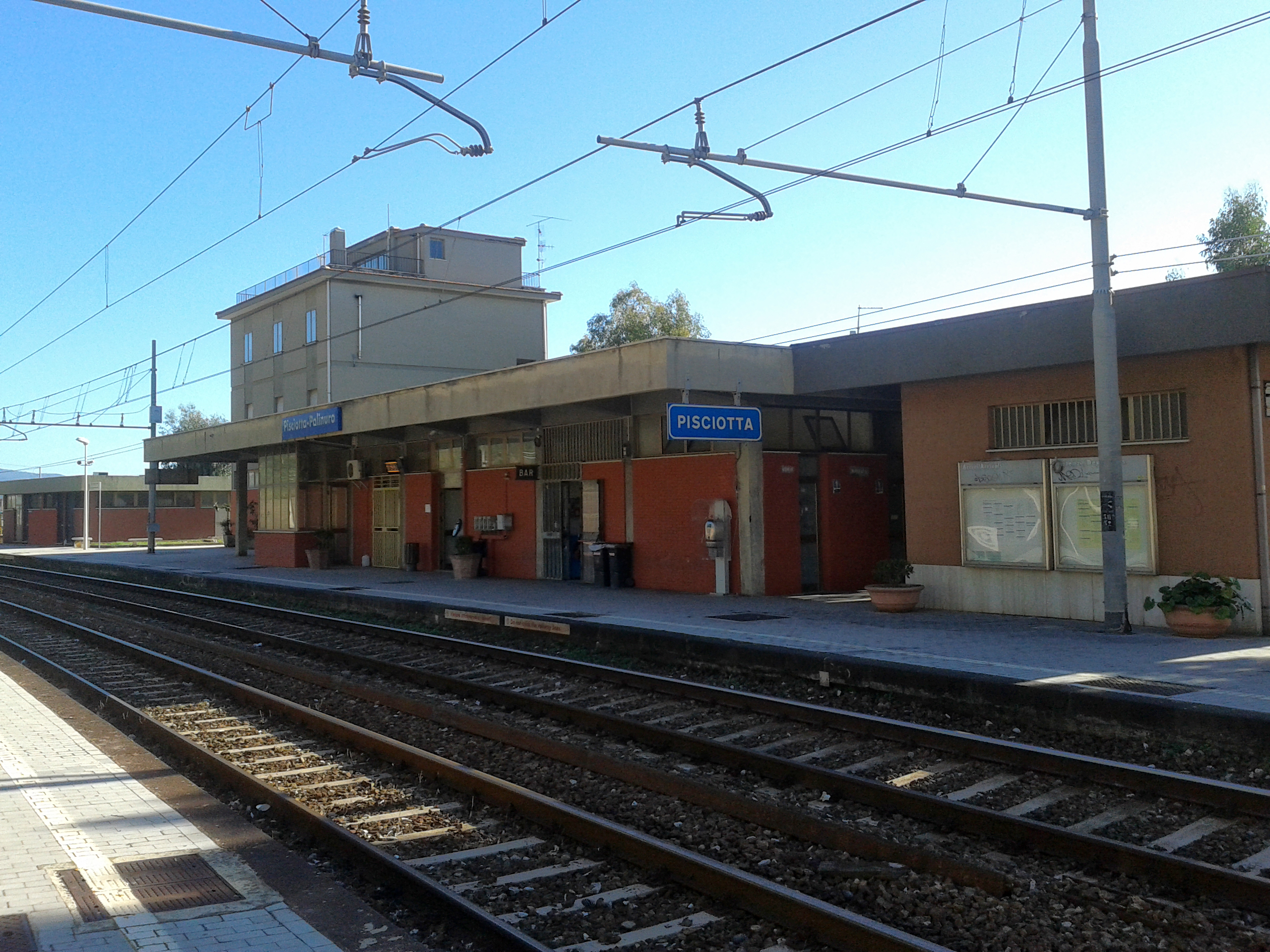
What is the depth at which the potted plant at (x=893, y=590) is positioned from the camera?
1631 centimetres

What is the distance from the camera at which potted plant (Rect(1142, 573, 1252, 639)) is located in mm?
12656

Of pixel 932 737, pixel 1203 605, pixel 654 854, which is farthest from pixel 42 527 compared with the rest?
pixel 654 854

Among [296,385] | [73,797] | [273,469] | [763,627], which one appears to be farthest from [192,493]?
[73,797]

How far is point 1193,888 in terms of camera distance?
17.7 feet

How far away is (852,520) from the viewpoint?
68.7 feet

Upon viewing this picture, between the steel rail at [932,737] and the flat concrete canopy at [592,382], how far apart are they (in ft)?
18.5

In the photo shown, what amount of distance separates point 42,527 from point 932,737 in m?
74.2

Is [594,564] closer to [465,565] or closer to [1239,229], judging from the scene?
[465,565]

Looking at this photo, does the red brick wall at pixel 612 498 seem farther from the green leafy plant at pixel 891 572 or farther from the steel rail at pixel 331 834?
the steel rail at pixel 331 834

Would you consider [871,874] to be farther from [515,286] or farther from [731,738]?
[515,286]

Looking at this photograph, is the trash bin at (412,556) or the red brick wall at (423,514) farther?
the trash bin at (412,556)

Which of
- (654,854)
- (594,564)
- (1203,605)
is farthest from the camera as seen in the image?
(594,564)

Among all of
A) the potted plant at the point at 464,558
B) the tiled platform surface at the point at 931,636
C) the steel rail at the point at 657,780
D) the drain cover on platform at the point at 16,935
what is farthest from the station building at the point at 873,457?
the drain cover on platform at the point at 16,935

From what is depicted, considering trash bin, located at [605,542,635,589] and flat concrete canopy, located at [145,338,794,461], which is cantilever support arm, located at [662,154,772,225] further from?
trash bin, located at [605,542,635,589]
